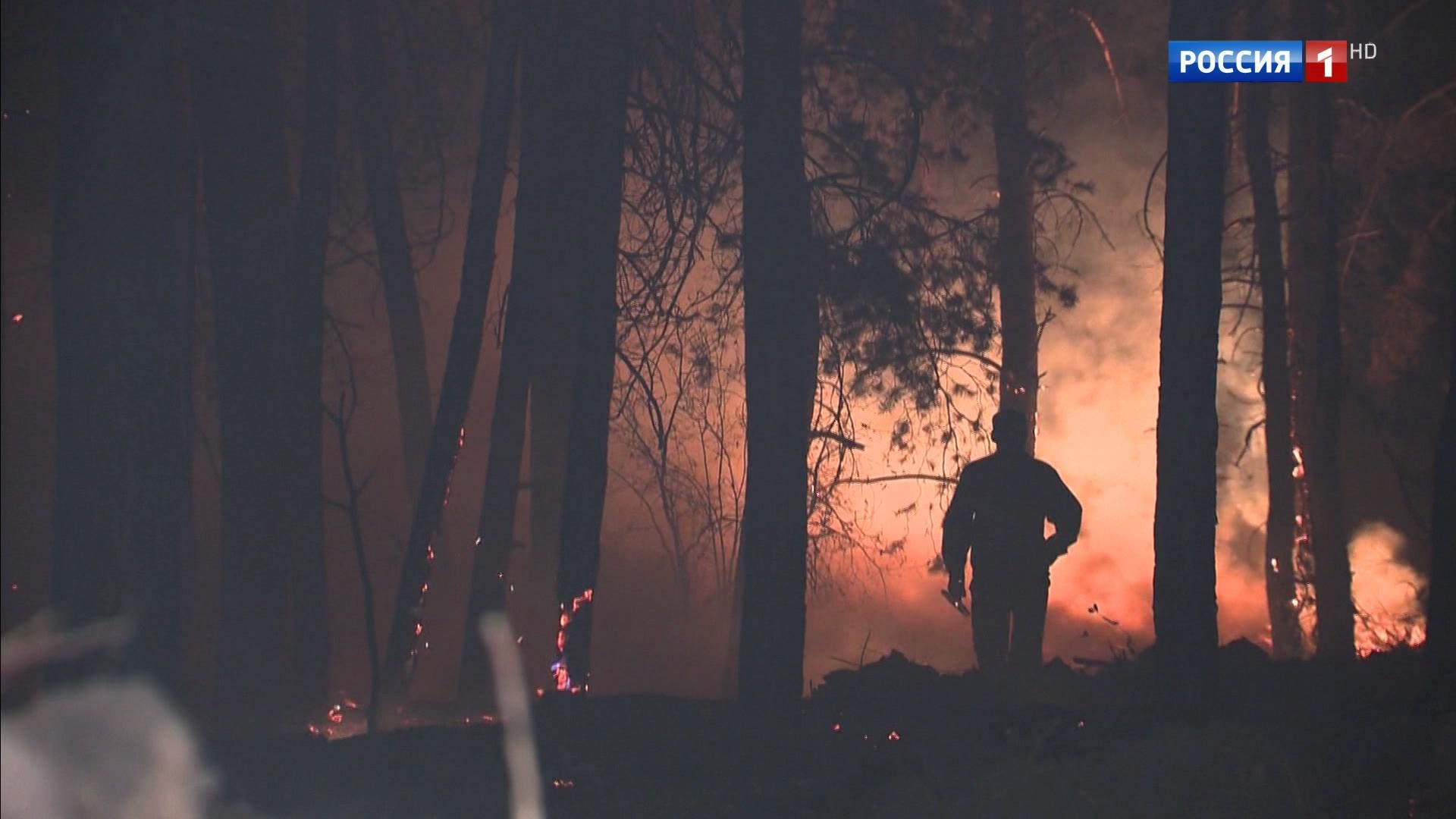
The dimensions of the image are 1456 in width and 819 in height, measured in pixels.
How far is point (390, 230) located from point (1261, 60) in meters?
8.67

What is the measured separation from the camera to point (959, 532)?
8.43 meters

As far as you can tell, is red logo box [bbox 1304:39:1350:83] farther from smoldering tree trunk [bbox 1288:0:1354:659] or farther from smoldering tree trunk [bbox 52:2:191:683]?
smoldering tree trunk [bbox 52:2:191:683]

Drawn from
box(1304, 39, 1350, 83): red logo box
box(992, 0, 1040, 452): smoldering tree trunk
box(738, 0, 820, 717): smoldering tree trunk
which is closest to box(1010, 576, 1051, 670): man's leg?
box(738, 0, 820, 717): smoldering tree trunk

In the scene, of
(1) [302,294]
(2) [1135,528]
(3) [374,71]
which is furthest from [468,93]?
(2) [1135,528]

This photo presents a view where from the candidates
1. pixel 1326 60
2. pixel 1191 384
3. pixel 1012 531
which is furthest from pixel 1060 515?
pixel 1326 60

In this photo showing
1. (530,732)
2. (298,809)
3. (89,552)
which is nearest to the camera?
(298,809)

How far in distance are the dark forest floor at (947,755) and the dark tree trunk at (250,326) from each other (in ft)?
8.95

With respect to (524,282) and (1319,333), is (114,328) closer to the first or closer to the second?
(524,282)

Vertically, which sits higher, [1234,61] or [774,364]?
[1234,61]

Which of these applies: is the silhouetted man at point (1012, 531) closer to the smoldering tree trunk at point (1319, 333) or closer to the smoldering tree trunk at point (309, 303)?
the smoldering tree trunk at point (1319, 333)

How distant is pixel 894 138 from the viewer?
12.4 meters

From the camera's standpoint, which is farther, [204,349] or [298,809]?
[204,349]

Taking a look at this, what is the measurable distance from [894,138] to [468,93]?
527 cm

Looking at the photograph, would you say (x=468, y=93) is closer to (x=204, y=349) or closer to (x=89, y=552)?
(x=204, y=349)
